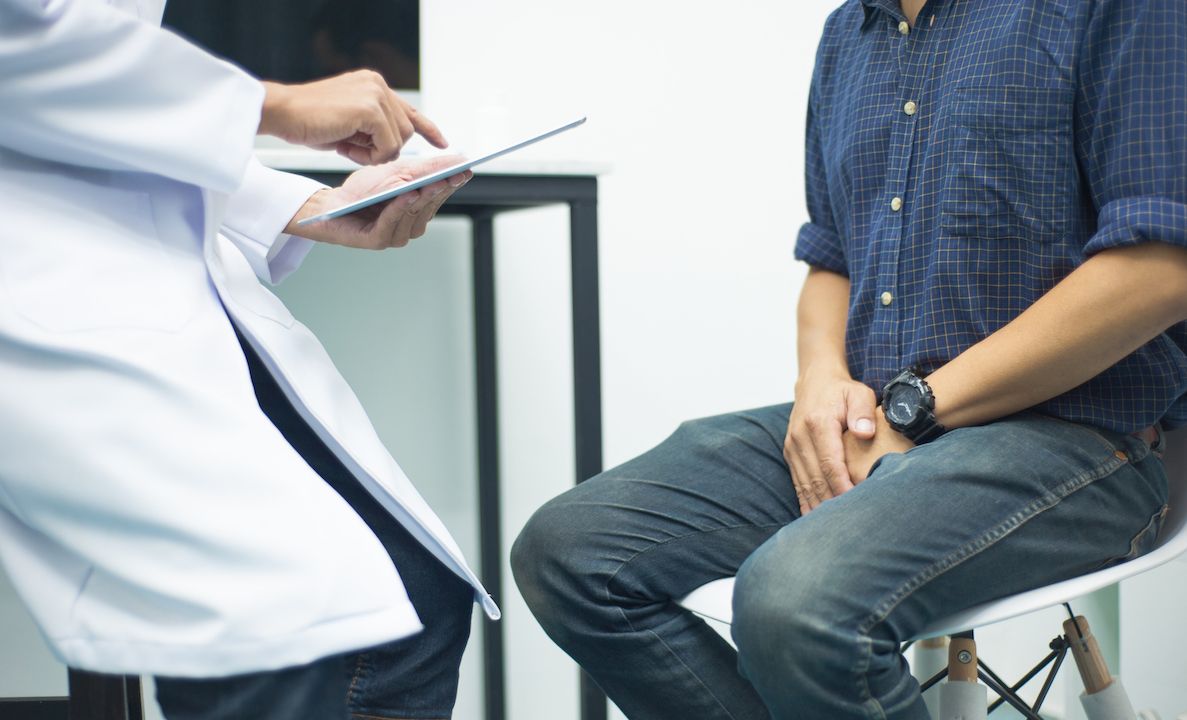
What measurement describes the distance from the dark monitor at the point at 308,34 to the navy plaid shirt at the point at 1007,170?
0.78m

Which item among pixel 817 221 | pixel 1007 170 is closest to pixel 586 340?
pixel 817 221

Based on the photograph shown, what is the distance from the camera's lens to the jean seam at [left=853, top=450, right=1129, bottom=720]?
29.2 inches

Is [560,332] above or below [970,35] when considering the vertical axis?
below

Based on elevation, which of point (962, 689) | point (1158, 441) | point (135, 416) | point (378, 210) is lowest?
point (962, 689)

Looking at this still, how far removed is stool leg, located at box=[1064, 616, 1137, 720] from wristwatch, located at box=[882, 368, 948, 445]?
24cm

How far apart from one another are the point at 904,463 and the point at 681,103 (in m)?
1.07

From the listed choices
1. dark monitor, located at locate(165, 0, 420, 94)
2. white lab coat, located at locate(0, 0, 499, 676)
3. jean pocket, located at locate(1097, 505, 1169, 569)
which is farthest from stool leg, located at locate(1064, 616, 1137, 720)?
dark monitor, located at locate(165, 0, 420, 94)

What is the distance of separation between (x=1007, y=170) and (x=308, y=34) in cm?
105

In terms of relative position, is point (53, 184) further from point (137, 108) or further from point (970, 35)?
point (970, 35)

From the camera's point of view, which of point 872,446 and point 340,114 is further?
point 872,446

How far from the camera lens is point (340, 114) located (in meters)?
0.74

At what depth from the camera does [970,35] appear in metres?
0.96

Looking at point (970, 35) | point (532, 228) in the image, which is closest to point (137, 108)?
point (970, 35)

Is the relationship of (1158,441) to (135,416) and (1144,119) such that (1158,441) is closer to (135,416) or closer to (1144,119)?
(1144,119)
